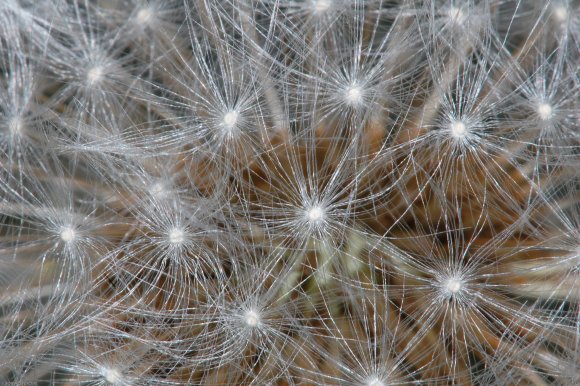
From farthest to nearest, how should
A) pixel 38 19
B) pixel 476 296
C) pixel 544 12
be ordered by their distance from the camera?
pixel 38 19 → pixel 544 12 → pixel 476 296

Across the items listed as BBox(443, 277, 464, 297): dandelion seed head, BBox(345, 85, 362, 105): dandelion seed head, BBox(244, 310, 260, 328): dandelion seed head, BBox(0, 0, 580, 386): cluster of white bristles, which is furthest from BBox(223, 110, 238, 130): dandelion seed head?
BBox(443, 277, 464, 297): dandelion seed head

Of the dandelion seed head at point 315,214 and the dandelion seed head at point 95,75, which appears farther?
the dandelion seed head at point 95,75

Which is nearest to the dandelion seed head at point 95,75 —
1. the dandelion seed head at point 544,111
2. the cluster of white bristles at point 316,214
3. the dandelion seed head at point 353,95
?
the cluster of white bristles at point 316,214

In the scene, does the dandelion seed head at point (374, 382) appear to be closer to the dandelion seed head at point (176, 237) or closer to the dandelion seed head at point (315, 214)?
the dandelion seed head at point (315, 214)

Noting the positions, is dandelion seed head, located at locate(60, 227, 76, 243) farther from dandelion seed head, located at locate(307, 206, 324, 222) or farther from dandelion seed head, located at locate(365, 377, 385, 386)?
dandelion seed head, located at locate(365, 377, 385, 386)

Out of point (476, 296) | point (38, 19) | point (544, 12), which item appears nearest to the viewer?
point (476, 296)

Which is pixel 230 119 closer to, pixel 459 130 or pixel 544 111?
pixel 459 130

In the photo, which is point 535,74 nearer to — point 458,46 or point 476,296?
point 458,46

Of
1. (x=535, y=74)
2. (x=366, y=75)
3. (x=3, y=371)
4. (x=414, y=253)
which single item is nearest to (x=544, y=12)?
(x=535, y=74)

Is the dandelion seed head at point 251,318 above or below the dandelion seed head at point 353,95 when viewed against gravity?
below
